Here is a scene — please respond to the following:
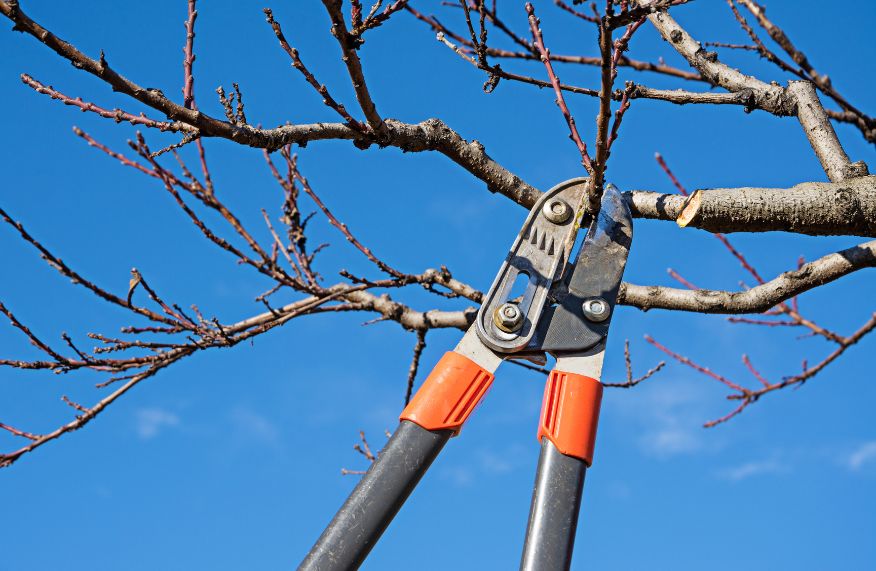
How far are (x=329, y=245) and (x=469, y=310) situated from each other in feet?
3.44

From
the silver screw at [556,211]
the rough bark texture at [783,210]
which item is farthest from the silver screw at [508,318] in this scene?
the rough bark texture at [783,210]

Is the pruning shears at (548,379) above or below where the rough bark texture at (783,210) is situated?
below

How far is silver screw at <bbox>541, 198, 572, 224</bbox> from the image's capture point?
8.11 feet

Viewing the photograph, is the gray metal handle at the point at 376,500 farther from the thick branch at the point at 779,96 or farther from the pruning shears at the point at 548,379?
the thick branch at the point at 779,96

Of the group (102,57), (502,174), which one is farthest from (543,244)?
(102,57)

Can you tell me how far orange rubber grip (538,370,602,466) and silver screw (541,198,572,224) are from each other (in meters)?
0.51

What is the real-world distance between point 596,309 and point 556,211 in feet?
1.09

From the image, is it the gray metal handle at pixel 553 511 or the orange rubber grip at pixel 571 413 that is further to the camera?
the orange rubber grip at pixel 571 413

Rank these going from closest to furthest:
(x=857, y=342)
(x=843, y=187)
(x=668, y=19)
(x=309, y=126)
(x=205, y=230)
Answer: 1. (x=309, y=126)
2. (x=843, y=187)
3. (x=857, y=342)
4. (x=205, y=230)
5. (x=668, y=19)

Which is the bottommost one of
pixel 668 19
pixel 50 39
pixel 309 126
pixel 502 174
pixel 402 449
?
pixel 50 39

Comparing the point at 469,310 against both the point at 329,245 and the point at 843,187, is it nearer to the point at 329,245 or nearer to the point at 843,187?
the point at 329,245

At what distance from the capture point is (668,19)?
3520 mm

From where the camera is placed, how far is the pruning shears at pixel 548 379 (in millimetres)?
1961

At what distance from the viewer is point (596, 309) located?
2.37 meters
